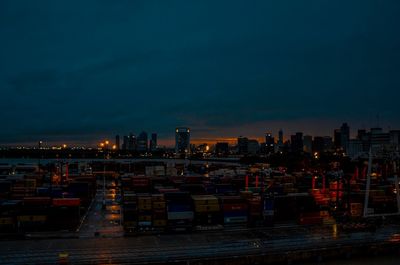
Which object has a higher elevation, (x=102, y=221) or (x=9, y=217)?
(x=9, y=217)

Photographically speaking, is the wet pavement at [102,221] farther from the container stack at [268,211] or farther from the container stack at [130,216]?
the container stack at [268,211]

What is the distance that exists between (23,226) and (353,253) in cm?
1940

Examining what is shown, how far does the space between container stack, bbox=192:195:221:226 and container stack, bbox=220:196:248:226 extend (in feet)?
1.91

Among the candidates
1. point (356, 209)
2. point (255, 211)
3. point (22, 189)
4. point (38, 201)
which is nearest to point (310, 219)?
point (255, 211)

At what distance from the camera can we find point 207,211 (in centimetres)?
2552

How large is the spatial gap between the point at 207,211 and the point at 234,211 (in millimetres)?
1935

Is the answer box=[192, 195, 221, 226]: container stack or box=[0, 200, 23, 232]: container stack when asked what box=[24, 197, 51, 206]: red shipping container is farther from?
box=[192, 195, 221, 226]: container stack

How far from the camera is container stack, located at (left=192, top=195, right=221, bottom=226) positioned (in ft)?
83.2

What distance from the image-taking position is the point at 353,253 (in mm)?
22156

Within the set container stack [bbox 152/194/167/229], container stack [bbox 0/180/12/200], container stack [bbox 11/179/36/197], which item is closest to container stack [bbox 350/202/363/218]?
container stack [bbox 152/194/167/229]

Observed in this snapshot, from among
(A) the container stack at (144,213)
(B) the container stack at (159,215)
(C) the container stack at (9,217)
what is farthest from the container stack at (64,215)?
(B) the container stack at (159,215)

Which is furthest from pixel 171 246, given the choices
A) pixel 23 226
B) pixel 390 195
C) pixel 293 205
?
pixel 390 195

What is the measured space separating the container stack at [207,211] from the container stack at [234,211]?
0.58 m

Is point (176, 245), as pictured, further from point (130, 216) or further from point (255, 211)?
point (255, 211)
